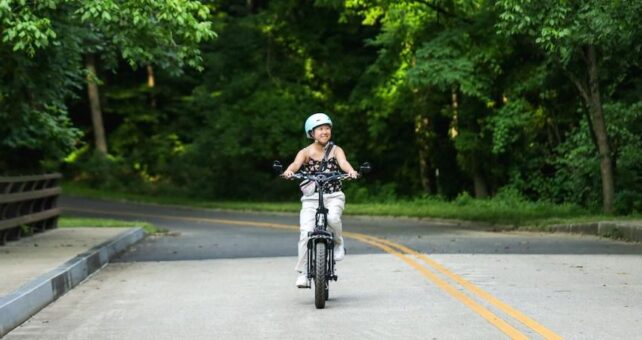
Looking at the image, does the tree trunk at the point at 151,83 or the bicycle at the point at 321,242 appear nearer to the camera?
the bicycle at the point at 321,242

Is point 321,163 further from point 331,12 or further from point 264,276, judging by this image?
point 331,12

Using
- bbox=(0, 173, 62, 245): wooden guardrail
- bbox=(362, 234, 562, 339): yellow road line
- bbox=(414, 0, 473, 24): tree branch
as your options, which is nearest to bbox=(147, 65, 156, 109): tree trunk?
bbox=(414, 0, 473, 24): tree branch

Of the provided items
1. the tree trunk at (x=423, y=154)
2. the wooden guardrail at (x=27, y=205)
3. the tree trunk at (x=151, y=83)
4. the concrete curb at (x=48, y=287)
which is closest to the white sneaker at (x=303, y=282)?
the concrete curb at (x=48, y=287)

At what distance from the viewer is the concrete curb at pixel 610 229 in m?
20.2

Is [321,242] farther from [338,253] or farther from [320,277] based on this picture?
[338,253]

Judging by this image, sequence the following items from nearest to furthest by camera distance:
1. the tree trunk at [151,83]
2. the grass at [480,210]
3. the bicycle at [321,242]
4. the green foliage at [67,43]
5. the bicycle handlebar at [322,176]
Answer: the bicycle at [321,242]
the bicycle handlebar at [322,176]
the green foliage at [67,43]
the grass at [480,210]
the tree trunk at [151,83]

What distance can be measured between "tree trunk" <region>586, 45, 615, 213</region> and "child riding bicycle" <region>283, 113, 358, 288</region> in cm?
1505

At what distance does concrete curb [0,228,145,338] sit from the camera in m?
10.5

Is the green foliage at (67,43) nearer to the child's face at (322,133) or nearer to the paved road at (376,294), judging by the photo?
the paved road at (376,294)

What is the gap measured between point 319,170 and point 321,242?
84cm

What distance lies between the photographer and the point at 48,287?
1237cm

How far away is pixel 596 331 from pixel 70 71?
1217 centimetres

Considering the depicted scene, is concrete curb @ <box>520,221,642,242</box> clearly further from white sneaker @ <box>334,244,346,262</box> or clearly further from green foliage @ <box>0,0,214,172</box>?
white sneaker @ <box>334,244,346,262</box>

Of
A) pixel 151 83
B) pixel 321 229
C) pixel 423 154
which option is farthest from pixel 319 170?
pixel 151 83
